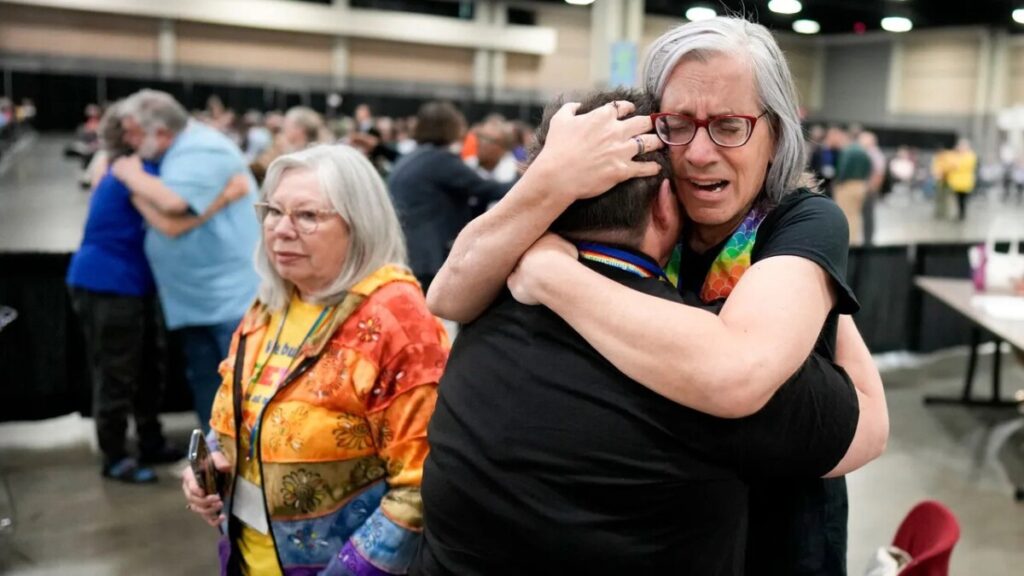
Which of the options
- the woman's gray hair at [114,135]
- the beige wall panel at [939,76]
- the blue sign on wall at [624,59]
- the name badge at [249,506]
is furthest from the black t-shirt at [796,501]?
the beige wall panel at [939,76]

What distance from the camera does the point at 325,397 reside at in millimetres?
1567

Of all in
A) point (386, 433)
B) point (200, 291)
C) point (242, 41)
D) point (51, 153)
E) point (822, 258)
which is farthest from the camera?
point (242, 41)

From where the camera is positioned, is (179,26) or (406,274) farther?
(179,26)

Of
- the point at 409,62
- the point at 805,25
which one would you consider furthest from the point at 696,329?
the point at 409,62

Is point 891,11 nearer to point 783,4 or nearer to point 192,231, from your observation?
point 783,4

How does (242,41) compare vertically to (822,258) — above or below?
above

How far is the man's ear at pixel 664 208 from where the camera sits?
1052 mm

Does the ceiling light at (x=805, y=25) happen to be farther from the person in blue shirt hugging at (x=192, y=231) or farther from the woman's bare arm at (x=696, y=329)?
the woman's bare arm at (x=696, y=329)

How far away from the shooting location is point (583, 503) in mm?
993

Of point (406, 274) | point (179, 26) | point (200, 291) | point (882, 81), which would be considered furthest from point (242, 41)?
point (406, 274)

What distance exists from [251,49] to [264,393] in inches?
884

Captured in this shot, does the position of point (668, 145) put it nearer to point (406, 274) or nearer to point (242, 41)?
point (406, 274)

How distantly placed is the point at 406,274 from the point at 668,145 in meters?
0.82

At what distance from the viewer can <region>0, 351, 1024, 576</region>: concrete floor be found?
11.2 feet
